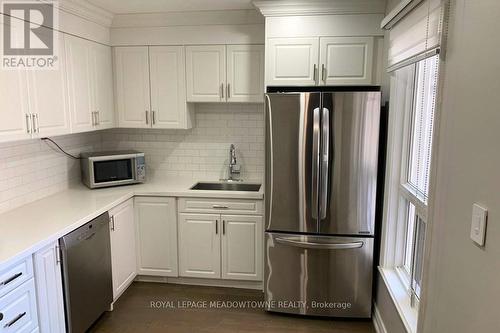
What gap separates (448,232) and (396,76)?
1.32 meters

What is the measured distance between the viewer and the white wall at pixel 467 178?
43.8 inches

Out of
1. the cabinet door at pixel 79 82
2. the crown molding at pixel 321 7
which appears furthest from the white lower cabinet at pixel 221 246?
the crown molding at pixel 321 7

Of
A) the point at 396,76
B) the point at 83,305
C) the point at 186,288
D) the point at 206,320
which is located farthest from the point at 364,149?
the point at 83,305

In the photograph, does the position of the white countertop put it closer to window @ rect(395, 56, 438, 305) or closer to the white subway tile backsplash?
the white subway tile backsplash

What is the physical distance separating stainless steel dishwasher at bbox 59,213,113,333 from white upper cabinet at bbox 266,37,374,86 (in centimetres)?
169

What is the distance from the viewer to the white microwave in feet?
10.8

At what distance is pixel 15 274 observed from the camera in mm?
1928

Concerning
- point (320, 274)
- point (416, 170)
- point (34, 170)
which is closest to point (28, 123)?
point (34, 170)

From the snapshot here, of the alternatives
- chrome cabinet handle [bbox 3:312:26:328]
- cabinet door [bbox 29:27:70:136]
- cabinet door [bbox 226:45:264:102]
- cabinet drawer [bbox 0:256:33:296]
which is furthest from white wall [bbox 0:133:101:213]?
cabinet door [bbox 226:45:264:102]

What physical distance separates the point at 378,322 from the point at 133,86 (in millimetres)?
2802

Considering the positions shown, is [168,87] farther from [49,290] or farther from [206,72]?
[49,290]

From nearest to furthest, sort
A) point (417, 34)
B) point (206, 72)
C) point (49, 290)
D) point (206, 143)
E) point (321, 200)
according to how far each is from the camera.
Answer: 1. point (417, 34)
2. point (49, 290)
3. point (321, 200)
4. point (206, 72)
5. point (206, 143)

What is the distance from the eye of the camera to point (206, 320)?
9.58 feet

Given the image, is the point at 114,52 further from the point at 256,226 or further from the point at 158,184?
the point at 256,226
